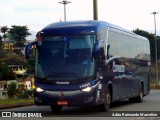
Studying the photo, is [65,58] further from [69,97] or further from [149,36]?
[149,36]

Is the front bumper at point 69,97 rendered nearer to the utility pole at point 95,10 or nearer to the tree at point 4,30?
the utility pole at point 95,10

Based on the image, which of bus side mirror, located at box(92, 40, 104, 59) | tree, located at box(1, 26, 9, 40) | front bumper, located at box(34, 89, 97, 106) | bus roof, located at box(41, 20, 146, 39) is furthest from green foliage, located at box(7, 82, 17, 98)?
tree, located at box(1, 26, 9, 40)

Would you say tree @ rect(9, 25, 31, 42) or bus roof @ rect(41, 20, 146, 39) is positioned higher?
bus roof @ rect(41, 20, 146, 39)

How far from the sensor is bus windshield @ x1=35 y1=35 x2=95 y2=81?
16.7m

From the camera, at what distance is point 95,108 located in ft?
67.7

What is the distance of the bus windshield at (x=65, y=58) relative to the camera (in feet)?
54.8

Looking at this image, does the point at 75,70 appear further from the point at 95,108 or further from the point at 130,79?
the point at 130,79

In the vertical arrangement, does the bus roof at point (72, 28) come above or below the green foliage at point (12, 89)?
above

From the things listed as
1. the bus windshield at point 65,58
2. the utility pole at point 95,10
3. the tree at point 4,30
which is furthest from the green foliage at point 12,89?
the tree at point 4,30

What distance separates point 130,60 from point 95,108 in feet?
12.8

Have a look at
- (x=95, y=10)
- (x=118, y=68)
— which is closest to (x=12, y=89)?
(x=95, y=10)

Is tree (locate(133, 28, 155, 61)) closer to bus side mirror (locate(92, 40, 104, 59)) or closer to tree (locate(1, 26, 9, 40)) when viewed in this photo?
tree (locate(1, 26, 9, 40))

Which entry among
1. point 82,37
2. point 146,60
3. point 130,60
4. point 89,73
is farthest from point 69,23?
point 146,60

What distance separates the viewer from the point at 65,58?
16.9 metres
